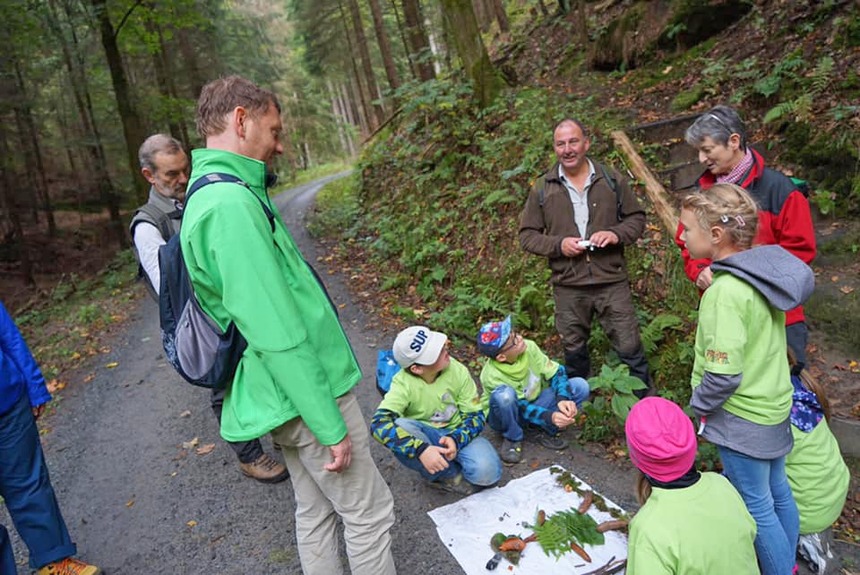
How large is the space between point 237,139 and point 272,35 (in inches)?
1562

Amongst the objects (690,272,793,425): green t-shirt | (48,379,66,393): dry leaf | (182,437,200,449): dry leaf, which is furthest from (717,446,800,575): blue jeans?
(48,379,66,393): dry leaf

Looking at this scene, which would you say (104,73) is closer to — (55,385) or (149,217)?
(55,385)

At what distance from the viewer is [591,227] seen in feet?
13.1

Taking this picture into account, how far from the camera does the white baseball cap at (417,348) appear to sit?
11.1ft

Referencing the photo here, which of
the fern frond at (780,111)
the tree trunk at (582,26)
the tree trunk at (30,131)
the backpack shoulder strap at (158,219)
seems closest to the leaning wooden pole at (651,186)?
the fern frond at (780,111)

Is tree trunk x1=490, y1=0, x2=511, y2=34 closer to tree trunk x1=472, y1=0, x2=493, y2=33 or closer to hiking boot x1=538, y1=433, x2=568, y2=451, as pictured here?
tree trunk x1=472, y1=0, x2=493, y2=33

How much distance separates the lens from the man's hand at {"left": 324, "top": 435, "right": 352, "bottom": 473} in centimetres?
209

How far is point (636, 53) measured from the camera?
9750mm

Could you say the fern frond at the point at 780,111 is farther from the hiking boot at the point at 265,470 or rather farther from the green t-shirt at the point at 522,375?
the hiking boot at the point at 265,470

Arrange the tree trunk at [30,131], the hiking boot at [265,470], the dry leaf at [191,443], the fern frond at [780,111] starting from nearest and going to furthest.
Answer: the hiking boot at [265,470] → the dry leaf at [191,443] → the fern frond at [780,111] → the tree trunk at [30,131]

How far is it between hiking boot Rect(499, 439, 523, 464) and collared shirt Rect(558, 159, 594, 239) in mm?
1775

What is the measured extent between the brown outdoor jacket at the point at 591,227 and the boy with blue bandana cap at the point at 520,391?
2.21ft

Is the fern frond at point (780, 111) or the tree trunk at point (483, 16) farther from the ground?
the tree trunk at point (483, 16)

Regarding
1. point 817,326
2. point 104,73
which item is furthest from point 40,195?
point 817,326
